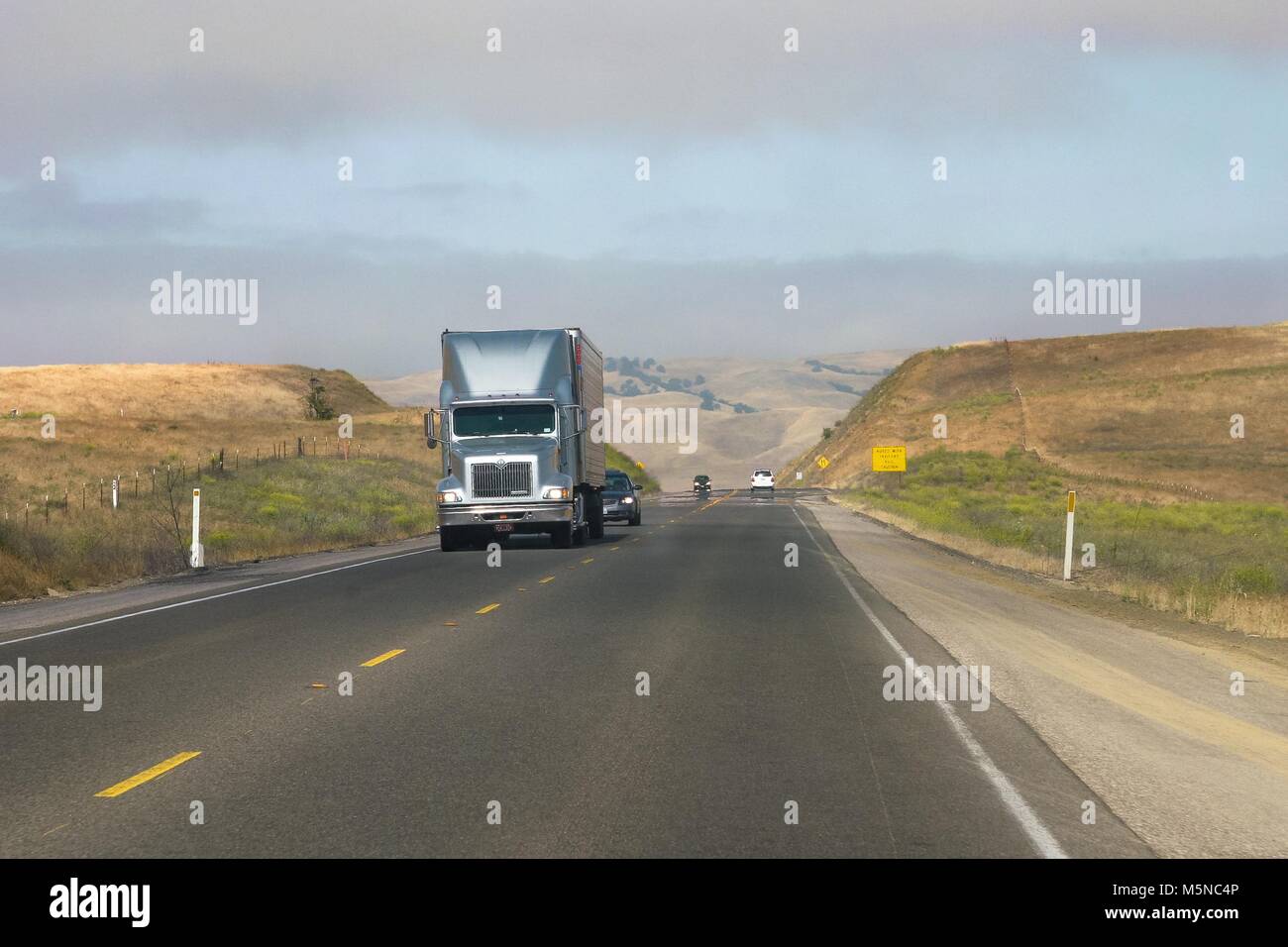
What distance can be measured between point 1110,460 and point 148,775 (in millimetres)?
93466

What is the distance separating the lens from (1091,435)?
106 meters

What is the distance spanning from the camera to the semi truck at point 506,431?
29.6 meters

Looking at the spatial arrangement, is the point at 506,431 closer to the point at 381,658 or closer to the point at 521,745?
the point at 381,658

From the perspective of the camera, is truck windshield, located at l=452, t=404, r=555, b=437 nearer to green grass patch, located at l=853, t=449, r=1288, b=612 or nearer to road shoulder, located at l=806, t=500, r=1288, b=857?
road shoulder, located at l=806, t=500, r=1288, b=857

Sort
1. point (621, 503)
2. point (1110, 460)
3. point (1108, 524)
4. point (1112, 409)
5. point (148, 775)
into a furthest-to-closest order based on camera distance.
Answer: point (1112, 409) < point (1110, 460) < point (1108, 524) < point (621, 503) < point (148, 775)

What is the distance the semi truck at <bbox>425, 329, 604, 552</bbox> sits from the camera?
2959cm

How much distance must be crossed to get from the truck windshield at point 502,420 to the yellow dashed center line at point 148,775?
21.6 m

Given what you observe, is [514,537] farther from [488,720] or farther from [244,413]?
[244,413]

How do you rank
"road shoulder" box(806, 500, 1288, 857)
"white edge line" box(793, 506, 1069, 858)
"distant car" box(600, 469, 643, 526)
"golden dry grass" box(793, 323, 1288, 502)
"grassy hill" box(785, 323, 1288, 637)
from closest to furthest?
"white edge line" box(793, 506, 1069, 858)
"road shoulder" box(806, 500, 1288, 857)
"grassy hill" box(785, 323, 1288, 637)
"distant car" box(600, 469, 643, 526)
"golden dry grass" box(793, 323, 1288, 502)

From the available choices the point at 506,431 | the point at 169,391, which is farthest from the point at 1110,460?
the point at 169,391

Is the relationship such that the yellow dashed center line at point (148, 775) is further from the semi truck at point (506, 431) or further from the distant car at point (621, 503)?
the distant car at point (621, 503)

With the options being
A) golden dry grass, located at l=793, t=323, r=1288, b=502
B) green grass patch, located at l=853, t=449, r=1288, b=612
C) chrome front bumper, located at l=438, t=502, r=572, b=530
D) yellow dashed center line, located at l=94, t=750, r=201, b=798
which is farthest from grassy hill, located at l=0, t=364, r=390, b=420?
yellow dashed center line, located at l=94, t=750, r=201, b=798

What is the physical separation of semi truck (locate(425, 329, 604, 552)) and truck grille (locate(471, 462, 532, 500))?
0.07 ft

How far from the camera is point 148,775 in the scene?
782 cm
